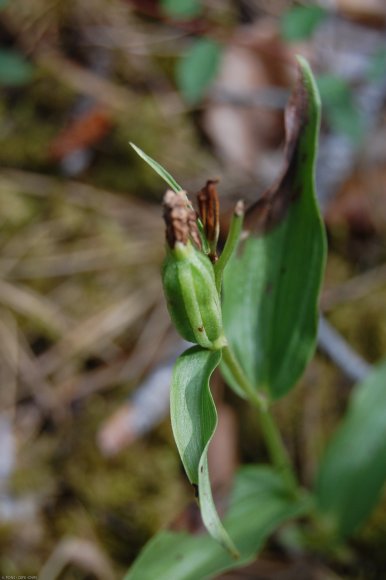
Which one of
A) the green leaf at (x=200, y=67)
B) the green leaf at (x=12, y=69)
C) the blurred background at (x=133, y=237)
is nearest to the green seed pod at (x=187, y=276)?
the blurred background at (x=133, y=237)

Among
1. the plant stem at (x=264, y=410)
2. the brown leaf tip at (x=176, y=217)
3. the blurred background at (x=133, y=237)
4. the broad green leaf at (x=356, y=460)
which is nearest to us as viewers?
the brown leaf tip at (x=176, y=217)

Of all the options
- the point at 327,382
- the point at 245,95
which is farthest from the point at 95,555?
the point at 245,95

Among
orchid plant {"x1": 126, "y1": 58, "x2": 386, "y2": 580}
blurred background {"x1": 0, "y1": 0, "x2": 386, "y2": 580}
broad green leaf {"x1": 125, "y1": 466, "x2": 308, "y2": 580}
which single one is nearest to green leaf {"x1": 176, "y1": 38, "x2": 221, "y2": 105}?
blurred background {"x1": 0, "y1": 0, "x2": 386, "y2": 580}

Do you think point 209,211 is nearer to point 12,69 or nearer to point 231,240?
point 231,240

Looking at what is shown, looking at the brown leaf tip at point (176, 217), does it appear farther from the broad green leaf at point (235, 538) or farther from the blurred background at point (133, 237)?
the blurred background at point (133, 237)

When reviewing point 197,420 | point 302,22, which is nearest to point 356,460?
point 197,420
